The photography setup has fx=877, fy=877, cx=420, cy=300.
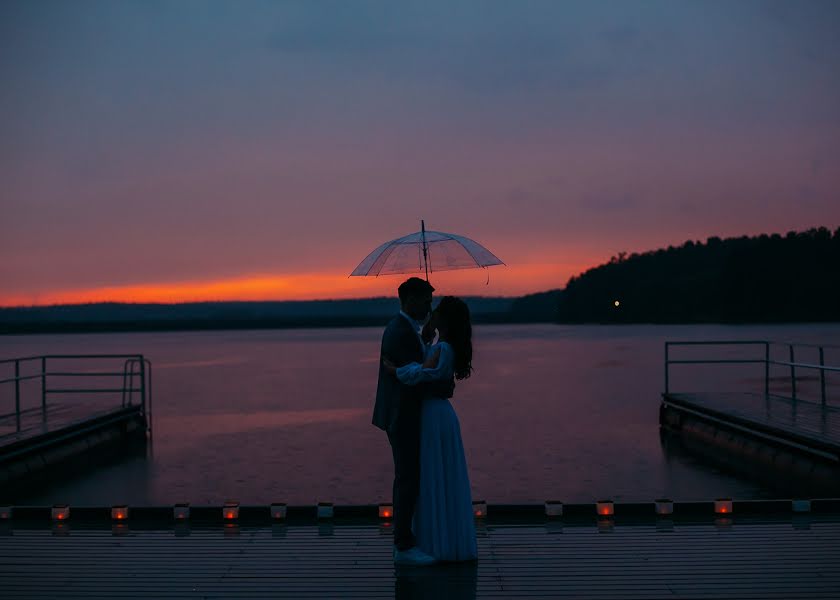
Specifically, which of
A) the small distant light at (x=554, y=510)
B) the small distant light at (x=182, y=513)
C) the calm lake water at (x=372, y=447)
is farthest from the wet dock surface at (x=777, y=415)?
the small distant light at (x=182, y=513)

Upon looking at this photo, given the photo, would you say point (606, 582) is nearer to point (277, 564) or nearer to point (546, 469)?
point (277, 564)

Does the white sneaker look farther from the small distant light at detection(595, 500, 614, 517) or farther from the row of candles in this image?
the small distant light at detection(595, 500, 614, 517)

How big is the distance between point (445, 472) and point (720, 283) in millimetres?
112227

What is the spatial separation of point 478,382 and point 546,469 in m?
19.3

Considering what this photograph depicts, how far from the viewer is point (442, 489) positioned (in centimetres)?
483

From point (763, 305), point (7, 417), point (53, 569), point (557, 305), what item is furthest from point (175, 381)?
point (557, 305)

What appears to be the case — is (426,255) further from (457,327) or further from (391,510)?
(391,510)

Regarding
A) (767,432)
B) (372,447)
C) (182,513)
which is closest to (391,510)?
(182,513)

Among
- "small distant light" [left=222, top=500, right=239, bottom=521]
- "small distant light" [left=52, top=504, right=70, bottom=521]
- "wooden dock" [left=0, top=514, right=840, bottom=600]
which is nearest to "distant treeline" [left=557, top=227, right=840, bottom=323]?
"wooden dock" [left=0, top=514, right=840, bottom=600]

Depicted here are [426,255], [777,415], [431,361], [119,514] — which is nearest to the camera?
[431,361]

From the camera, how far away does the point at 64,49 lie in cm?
2722

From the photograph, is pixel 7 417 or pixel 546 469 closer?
pixel 7 417

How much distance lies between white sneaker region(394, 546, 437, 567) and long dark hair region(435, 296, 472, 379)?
1008 millimetres

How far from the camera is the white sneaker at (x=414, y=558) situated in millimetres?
4820
